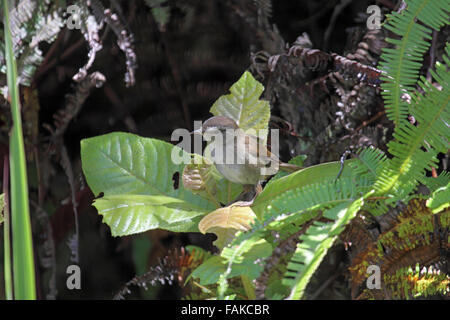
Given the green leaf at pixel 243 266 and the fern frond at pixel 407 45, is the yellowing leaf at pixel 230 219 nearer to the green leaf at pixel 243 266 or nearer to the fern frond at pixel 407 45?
the green leaf at pixel 243 266

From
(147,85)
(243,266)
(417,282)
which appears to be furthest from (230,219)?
(147,85)

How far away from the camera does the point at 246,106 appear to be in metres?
0.56


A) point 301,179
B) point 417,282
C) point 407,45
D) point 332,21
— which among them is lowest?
point 417,282

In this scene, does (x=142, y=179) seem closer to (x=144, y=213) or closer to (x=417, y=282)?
(x=144, y=213)

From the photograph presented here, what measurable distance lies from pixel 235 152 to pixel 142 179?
0.39ft

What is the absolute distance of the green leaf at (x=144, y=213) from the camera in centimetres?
49

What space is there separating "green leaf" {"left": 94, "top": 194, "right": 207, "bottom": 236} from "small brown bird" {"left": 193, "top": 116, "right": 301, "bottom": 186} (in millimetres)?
58

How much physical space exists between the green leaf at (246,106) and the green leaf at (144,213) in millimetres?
112

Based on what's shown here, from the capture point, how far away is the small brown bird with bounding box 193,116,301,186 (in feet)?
1.67

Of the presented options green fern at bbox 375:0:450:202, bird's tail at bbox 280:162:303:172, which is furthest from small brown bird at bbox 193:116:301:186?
green fern at bbox 375:0:450:202

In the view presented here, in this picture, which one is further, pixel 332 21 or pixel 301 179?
pixel 332 21

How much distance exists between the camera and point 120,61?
80 centimetres

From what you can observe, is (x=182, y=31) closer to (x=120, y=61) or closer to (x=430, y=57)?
(x=120, y=61)

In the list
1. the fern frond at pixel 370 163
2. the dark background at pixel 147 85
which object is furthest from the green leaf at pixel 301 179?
the dark background at pixel 147 85
